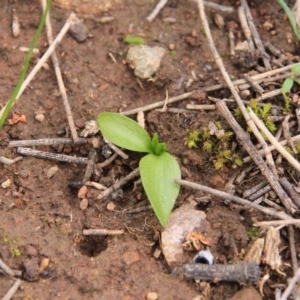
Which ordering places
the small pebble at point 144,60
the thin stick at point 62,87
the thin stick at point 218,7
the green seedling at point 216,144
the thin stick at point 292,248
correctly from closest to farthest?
the thin stick at point 292,248
the green seedling at point 216,144
the thin stick at point 62,87
the small pebble at point 144,60
the thin stick at point 218,7

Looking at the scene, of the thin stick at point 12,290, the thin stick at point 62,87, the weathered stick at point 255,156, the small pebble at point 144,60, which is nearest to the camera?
the thin stick at point 12,290

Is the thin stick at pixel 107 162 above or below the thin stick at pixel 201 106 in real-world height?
below

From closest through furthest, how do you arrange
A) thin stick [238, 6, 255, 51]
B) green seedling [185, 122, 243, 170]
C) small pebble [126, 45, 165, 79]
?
green seedling [185, 122, 243, 170], small pebble [126, 45, 165, 79], thin stick [238, 6, 255, 51]

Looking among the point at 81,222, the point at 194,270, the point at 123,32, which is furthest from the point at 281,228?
the point at 123,32

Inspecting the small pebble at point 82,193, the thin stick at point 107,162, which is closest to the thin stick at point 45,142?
the thin stick at point 107,162

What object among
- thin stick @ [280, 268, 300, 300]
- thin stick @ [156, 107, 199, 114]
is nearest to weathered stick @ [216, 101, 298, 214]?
thin stick @ [156, 107, 199, 114]

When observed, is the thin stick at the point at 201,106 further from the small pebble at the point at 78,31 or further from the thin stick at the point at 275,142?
the small pebble at the point at 78,31

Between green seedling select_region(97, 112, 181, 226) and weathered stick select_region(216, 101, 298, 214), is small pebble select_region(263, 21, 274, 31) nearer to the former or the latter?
weathered stick select_region(216, 101, 298, 214)
